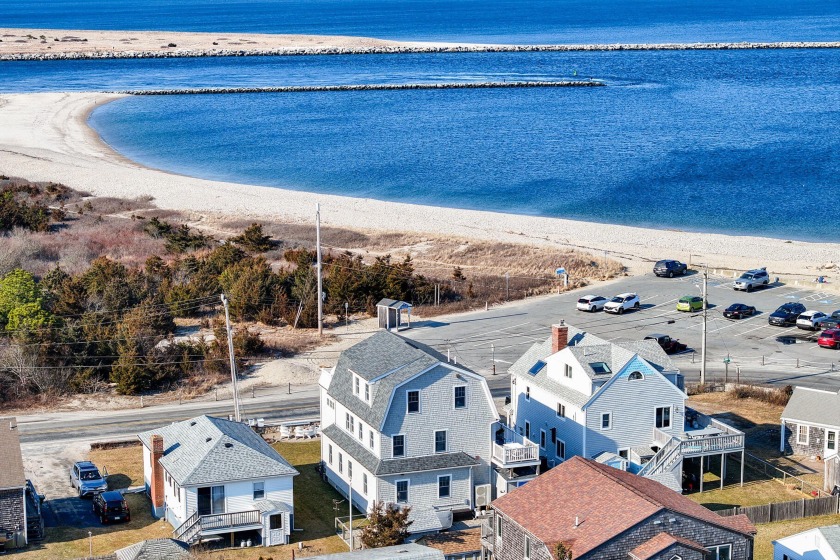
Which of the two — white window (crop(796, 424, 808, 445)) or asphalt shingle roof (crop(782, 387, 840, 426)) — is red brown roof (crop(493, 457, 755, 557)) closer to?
asphalt shingle roof (crop(782, 387, 840, 426))

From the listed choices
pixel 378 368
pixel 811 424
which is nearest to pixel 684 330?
pixel 811 424

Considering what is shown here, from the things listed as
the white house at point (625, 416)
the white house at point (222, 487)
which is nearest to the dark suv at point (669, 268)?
the white house at point (625, 416)

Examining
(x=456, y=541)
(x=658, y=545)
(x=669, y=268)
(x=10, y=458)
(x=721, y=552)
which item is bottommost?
(x=456, y=541)

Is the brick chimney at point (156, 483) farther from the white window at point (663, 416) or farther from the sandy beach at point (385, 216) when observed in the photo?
the sandy beach at point (385, 216)

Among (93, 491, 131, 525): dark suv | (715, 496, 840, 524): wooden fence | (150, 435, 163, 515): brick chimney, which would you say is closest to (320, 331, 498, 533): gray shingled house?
(150, 435, 163, 515): brick chimney

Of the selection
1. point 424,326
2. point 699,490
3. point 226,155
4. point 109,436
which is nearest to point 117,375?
point 109,436

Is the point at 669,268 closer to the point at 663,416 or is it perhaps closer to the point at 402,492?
the point at 663,416

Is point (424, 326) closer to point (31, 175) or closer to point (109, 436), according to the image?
point (109, 436)
